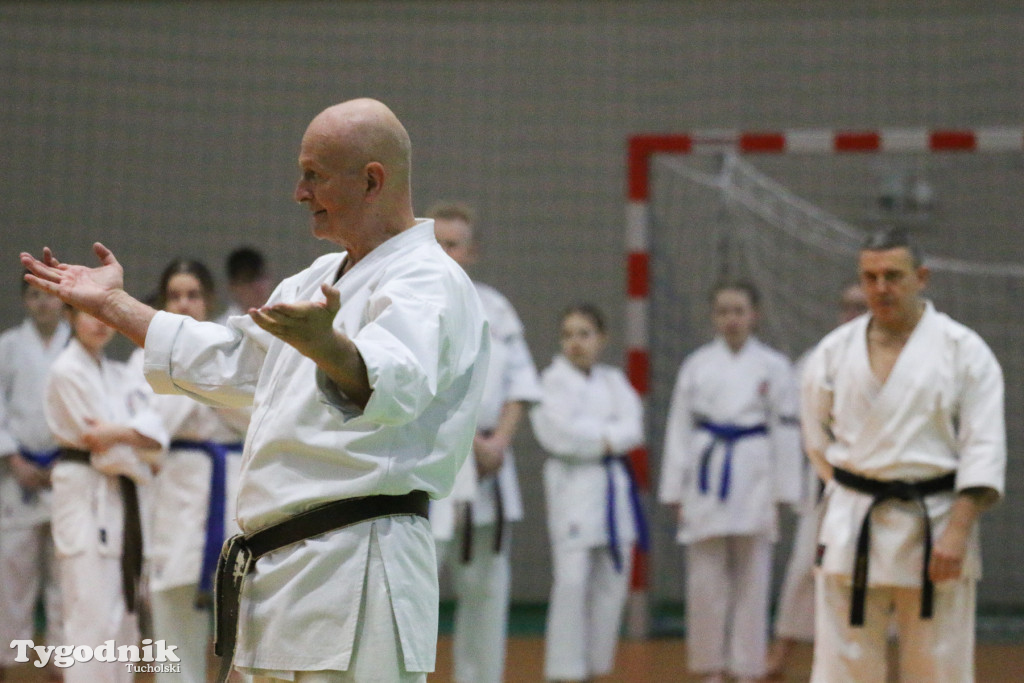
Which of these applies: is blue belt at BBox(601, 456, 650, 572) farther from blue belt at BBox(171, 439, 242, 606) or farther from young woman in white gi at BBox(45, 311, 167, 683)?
young woman in white gi at BBox(45, 311, 167, 683)

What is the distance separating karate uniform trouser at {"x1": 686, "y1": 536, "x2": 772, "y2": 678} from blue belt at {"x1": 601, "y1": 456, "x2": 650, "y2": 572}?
249 mm

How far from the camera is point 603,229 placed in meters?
8.21

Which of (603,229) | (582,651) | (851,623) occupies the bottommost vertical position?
(582,651)

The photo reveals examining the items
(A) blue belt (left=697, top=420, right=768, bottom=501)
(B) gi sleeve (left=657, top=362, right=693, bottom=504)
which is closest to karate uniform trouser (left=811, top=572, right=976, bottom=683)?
(A) blue belt (left=697, top=420, right=768, bottom=501)

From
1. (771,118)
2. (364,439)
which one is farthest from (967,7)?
(364,439)

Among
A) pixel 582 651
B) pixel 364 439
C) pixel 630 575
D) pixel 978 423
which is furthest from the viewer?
pixel 630 575

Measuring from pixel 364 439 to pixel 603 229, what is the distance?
6.14 meters

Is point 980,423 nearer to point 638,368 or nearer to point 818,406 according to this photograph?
point 818,406

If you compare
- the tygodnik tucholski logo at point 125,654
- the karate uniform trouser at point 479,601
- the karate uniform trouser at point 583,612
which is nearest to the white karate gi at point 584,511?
the karate uniform trouser at point 583,612

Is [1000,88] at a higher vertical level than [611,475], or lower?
higher

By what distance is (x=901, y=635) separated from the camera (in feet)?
13.0

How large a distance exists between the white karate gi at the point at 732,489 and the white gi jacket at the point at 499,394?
1011mm

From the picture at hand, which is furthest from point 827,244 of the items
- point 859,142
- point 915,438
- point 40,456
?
point 40,456

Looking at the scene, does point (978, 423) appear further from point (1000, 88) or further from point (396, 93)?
point (396, 93)
